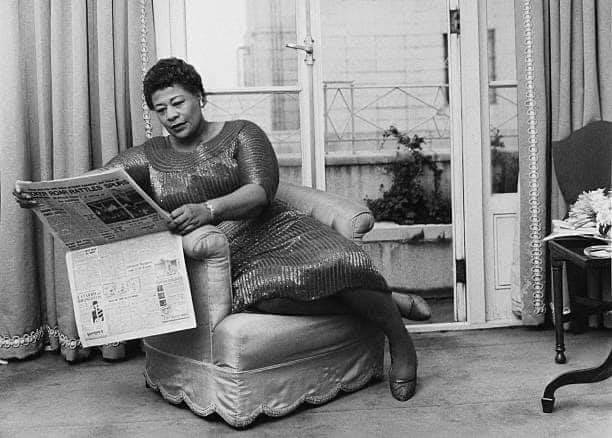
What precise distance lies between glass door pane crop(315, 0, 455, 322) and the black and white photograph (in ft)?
4.48

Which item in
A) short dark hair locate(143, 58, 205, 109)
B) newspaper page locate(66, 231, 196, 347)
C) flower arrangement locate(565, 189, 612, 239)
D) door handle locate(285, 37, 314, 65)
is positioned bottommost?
newspaper page locate(66, 231, 196, 347)

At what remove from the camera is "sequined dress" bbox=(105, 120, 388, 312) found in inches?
106

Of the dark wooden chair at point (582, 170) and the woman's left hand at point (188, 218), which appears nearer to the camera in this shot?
the woman's left hand at point (188, 218)

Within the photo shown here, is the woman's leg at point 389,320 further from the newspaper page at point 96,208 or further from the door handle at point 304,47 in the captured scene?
the door handle at point 304,47

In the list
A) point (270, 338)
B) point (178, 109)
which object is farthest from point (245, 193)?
point (270, 338)

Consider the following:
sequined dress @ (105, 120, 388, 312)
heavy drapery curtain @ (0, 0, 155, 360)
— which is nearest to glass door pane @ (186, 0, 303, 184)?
heavy drapery curtain @ (0, 0, 155, 360)

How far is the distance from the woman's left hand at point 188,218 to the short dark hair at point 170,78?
46cm

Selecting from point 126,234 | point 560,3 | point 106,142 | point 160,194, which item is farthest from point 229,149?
point 560,3

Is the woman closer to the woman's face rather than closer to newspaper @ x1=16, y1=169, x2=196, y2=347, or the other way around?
the woman's face

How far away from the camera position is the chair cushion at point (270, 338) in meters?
2.60

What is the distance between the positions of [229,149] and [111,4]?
3.34ft

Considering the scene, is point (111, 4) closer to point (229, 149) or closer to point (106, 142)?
point (106, 142)

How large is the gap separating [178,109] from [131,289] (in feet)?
2.12

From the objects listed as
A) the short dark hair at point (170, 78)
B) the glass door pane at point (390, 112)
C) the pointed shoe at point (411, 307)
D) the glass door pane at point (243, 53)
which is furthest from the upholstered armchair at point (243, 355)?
the glass door pane at point (390, 112)
